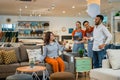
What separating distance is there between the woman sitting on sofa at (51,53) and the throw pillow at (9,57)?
79 centimetres

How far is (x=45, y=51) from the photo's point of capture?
5488 millimetres

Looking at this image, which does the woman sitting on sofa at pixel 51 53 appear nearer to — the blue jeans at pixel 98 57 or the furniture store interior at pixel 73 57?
the furniture store interior at pixel 73 57

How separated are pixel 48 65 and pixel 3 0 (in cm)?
447

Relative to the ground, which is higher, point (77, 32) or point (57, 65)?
point (77, 32)

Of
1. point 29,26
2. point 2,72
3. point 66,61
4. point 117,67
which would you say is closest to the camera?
point 117,67

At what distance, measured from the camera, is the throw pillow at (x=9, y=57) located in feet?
17.9

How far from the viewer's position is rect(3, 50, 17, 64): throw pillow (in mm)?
5465

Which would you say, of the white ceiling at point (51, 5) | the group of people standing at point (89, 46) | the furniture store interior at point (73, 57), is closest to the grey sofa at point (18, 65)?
the furniture store interior at point (73, 57)

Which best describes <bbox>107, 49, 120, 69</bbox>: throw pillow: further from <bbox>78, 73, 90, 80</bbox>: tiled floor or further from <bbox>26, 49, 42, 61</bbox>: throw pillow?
<bbox>26, 49, 42, 61</bbox>: throw pillow

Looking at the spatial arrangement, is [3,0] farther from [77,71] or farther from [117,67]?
[117,67]

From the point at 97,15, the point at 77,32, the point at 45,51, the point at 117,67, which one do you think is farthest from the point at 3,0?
the point at 117,67

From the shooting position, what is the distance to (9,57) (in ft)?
18.1

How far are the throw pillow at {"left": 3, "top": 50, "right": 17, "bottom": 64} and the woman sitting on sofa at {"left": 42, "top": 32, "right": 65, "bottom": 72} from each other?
2.59 ft

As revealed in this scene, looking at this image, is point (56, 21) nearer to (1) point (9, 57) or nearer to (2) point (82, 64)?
(2) point (82, 64)
